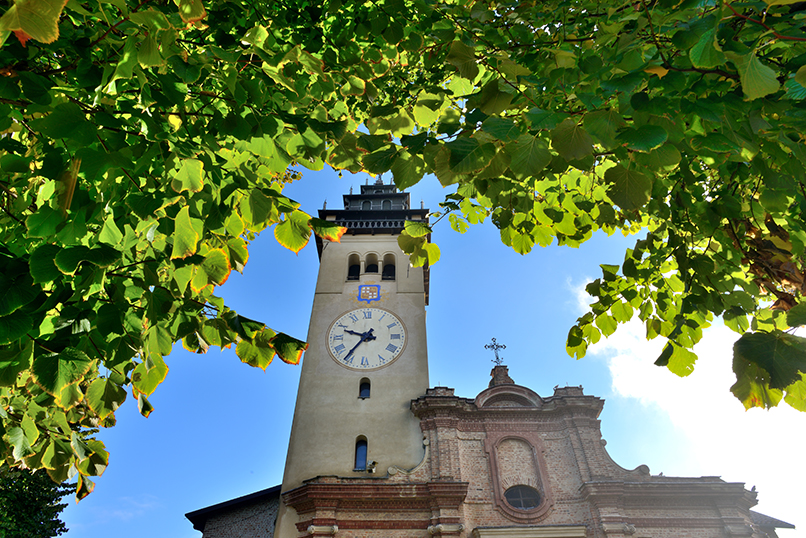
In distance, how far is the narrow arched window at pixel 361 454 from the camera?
578 inches

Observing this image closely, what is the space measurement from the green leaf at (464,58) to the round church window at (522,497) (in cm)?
1398

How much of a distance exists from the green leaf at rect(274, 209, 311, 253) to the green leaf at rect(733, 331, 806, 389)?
98.0 inches

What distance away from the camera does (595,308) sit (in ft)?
12.9

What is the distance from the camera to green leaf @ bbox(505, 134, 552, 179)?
6.56 ft

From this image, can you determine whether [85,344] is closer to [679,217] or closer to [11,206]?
[11,206]

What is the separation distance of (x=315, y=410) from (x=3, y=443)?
1300cm

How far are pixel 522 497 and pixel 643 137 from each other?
47.2ft

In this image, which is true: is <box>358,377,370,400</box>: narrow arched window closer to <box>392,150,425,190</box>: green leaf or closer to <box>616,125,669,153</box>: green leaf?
<box>392,150,425,190</box>: green leaf

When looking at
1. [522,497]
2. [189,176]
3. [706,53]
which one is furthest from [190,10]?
[522,497]

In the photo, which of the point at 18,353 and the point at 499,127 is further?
the point at 18,353

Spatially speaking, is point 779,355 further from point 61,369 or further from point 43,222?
point 61,369

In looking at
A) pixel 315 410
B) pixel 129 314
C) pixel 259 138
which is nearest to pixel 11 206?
pixel 129 314

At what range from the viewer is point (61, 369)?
2.46 metres

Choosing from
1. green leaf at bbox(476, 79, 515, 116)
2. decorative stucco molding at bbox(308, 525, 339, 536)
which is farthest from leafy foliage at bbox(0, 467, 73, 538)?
green leaf at bbox(476, 79, 515, 116)
